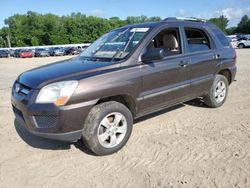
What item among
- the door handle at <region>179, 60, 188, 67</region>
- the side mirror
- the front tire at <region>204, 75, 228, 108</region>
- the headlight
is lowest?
the front tire at <region>204, 75, 228, 108</region>

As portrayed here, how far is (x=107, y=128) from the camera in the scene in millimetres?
3998

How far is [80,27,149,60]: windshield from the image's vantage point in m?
4.44

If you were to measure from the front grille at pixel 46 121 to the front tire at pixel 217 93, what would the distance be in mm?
3557

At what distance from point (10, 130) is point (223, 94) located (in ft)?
15.0

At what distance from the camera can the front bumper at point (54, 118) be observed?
355 cm

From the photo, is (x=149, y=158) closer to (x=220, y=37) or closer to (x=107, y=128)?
(x=107, y=128)

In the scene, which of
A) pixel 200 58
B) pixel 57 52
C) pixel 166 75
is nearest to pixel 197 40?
pixel 200 58

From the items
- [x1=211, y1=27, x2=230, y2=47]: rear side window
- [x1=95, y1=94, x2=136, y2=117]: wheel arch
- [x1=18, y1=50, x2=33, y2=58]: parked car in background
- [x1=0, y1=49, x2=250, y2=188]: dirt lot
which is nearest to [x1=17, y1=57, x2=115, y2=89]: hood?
[x1=95, y1=94, x2=136, y2=117]: wheel arch

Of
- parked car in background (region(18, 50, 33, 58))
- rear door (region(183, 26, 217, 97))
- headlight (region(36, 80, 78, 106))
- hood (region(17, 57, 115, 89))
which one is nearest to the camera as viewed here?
headlight (region(36, 80, 78, 106))

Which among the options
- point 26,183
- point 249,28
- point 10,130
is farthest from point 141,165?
point 249,28

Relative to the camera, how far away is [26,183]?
3.39 meters

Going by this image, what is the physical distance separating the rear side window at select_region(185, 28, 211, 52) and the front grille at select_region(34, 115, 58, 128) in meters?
2.93

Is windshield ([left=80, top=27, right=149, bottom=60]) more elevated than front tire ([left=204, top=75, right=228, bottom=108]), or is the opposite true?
windshield ([left=80, top=27, right=149, bottom=60])

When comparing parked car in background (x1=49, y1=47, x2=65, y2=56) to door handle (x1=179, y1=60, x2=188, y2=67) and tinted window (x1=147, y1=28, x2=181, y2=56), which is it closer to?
tinted window (x1=147, y1=28, x2=181, y2=56)
